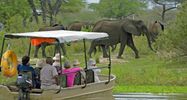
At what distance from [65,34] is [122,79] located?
29.1 ft

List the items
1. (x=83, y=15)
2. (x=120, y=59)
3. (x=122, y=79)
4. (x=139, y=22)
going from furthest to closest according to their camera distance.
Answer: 1. (x=83, y=15)
2. (x=139, y=22)
3. (x=120, y=59)
4. (x=122, y=79)

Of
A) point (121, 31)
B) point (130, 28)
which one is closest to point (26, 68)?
point (130, 28)

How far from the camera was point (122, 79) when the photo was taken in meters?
24.9

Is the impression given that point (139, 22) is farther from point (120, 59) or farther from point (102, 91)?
point (102, 91)

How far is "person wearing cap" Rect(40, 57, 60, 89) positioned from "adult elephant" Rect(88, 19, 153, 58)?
812 inches

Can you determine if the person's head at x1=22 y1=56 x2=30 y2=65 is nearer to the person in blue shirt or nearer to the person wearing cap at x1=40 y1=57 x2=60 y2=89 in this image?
the person in blue shirt

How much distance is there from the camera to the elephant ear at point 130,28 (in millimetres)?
37138

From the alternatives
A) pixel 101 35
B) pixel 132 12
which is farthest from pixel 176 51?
pixel 132 12

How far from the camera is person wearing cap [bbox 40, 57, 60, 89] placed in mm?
15633

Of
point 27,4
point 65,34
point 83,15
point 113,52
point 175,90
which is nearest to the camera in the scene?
point 65,34

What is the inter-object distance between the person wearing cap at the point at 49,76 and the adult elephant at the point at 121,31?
20617 millimetres

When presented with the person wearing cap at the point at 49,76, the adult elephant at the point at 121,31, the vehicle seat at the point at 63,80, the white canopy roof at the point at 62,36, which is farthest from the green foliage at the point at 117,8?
the person wearing cap at the point at 49,76

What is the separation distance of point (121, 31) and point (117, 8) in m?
48.9

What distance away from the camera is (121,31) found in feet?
127
